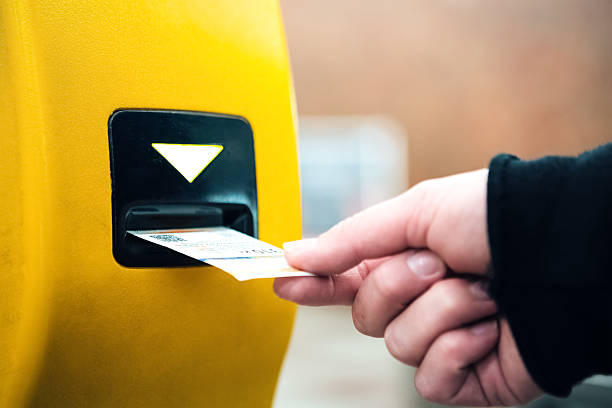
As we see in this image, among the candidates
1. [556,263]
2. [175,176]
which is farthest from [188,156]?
[556,263]

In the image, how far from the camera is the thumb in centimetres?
62

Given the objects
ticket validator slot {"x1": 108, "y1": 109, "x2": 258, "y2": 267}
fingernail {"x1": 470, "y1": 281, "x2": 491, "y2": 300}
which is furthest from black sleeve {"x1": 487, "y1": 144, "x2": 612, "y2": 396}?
ticket validator slot {"x1": 108, "y1": 109, "x2": 258, "y2": 267}

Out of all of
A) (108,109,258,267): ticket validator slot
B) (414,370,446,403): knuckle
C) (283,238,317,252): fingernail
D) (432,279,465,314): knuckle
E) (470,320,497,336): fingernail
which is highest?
(108,109,258,267): ticket validator slot

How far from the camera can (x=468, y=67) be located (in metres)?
5.21

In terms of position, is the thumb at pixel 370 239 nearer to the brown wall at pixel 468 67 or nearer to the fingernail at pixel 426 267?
the fingernail at pixel 426 267

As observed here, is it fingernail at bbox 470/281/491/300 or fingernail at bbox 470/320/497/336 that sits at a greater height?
fingernail at bbox 470/281/491/300

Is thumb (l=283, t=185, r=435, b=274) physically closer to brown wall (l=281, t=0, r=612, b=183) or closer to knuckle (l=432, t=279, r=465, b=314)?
knuckle (l=432, t=279, r=465, b=314)

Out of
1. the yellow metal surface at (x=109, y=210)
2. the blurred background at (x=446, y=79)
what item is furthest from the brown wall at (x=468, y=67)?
the yellow metal surface at (x=109, y=210)

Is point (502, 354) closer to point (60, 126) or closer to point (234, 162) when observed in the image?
point (234, 162)

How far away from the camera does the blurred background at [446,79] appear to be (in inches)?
203

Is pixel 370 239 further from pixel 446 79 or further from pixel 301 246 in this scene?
pixel 446 79

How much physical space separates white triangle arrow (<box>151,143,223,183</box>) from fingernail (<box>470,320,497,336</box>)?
340 millimetres

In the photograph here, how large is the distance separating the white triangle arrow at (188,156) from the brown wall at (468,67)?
4600 mm

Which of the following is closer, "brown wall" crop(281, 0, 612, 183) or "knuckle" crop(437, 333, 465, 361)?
"knuckle" crop(437, 333, 465, 361)
